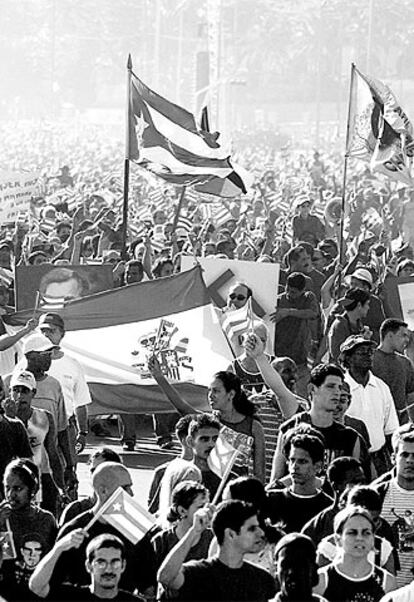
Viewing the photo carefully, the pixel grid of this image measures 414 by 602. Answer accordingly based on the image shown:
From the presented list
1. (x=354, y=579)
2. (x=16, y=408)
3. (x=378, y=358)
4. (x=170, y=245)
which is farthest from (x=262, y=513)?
(x=170, y=245)

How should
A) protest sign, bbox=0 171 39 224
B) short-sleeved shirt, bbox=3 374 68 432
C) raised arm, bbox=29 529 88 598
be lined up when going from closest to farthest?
raised arm, bbox=29 529 88 598 → short-sleeved shirt, bbox=3 374 68 432 → protest sign, bbox=0 171 39 224

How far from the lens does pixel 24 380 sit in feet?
37.9

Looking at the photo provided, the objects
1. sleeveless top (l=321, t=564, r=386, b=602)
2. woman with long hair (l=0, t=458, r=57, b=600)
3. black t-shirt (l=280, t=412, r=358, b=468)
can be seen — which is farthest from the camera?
black t-shirt (l=280, t=412, r=358, b=468)

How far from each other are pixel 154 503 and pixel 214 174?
8673mm

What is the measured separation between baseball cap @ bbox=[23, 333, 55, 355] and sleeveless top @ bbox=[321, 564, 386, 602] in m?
3.72

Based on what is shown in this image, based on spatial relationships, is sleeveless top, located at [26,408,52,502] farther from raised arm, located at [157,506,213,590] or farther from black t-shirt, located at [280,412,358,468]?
raised arm, located at [157,506,213,590]

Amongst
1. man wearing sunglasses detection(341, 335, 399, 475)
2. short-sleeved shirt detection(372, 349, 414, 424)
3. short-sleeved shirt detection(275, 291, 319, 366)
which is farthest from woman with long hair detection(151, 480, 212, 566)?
short-sleeved shirt detection(275, 291, 319, 366)

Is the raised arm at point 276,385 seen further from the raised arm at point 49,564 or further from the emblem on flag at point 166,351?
the raised arm at point 49,564

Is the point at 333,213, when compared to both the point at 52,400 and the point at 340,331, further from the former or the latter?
the point at 52,400

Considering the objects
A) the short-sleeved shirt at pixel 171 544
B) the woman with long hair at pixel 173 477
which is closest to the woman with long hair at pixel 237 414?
the woman with long hair at pixel 173 477

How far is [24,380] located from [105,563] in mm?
2904

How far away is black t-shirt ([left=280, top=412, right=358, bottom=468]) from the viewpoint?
35.0ft

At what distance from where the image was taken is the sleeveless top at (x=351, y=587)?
883 centimetres

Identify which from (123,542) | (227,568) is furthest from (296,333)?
(227,568)
